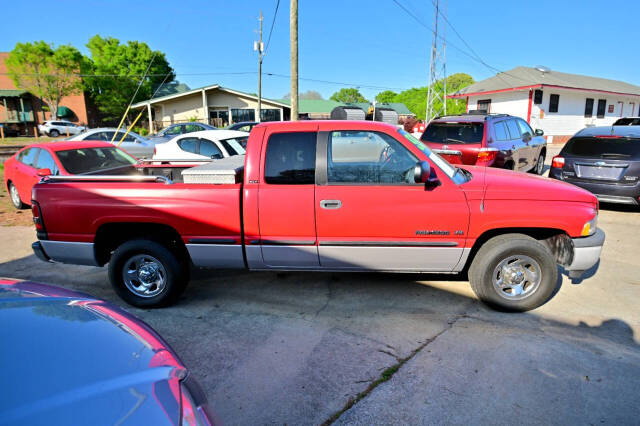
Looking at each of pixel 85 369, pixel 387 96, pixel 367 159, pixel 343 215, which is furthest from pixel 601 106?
pixel 387 96

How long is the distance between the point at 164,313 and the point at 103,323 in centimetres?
225

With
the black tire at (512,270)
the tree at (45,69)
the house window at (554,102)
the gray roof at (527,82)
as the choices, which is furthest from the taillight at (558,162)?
the tree at (45,69)

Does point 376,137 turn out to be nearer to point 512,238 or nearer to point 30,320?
point 512,238

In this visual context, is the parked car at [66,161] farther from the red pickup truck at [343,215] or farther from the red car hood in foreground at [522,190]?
the red car hood in foreground at [522,190]

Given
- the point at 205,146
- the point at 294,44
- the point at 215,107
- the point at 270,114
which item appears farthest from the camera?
the point at 270,114

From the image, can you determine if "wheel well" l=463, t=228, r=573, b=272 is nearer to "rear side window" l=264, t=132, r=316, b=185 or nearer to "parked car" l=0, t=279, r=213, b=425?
"rear side window" l=264, t=132, r=316, b=185

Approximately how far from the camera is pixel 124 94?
46.8m

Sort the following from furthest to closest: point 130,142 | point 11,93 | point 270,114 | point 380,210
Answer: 1. point 11,93
2. point 270,114
3. point 130,142
4. point 380,210

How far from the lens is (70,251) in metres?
4.30

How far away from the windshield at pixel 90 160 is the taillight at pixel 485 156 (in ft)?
21.9

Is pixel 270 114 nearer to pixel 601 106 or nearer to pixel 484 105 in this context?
pixel 484 105

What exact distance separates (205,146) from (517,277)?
7.21 meters

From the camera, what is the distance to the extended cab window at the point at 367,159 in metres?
4.02

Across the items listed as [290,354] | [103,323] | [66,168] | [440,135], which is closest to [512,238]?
[290,354]
